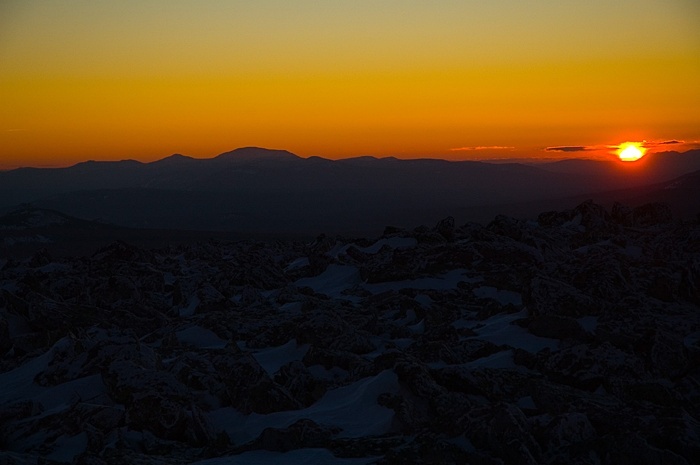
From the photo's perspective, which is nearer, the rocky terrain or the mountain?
the rocky terrain

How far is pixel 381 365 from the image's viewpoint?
33.1 feet

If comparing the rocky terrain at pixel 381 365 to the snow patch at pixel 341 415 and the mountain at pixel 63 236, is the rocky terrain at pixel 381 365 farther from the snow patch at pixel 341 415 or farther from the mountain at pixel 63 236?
the mountain at pixel 63 236

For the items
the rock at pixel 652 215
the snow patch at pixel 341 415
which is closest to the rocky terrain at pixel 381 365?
the snow patch at pixel 341 415

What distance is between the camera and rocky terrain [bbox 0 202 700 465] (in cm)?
800

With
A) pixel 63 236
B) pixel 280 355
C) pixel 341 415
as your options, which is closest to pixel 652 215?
pixel 280 355

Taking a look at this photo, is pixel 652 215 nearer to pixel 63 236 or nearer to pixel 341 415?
pixel 341 415

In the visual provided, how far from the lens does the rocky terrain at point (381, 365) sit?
315 inches

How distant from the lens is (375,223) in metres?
141

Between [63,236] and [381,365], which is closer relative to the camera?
[381,365]

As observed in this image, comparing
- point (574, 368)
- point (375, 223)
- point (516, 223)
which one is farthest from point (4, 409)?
point (375, 223)

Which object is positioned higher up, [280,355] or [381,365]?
[381,365]

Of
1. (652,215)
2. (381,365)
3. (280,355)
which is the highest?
(381,365)

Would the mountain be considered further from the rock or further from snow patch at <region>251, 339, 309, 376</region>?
snow patch at <region>251, 339, 309, 376</region>

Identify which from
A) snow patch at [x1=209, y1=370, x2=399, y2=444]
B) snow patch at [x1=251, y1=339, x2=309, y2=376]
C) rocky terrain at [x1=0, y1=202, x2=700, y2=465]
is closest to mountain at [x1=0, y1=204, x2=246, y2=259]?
rocky terrain at [x1=0, y1=202, x2=700, y2=465]
